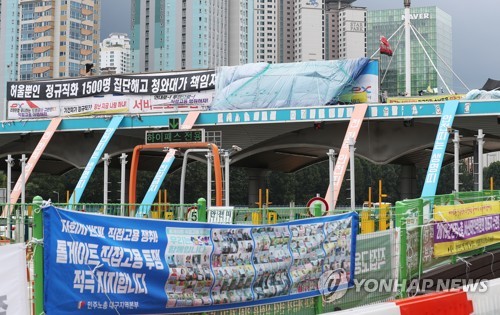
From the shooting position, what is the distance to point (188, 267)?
7.90 metres

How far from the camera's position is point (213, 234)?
823cm

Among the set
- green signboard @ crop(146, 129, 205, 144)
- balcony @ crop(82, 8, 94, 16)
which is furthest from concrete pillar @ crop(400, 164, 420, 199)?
balcony @ crop(82, 8, 94, 16)

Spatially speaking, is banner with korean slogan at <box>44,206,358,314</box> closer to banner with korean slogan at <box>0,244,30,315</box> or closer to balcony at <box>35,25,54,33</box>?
banner with korean slogan at <box>0,244,30,315</box>

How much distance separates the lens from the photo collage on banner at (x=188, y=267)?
7.68m

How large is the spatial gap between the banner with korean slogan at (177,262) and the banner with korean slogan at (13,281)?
218 millimetres

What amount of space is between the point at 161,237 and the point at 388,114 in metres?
29.7

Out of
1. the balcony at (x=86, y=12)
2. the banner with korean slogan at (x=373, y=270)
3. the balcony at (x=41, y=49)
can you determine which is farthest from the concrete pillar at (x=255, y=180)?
the balcony at (x=86, y=12)

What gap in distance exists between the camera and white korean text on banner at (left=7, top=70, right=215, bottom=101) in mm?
41250

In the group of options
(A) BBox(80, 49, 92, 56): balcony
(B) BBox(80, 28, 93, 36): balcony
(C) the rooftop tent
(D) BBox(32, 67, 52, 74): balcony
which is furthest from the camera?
(A) BBox(80, 49, 92, 56): balcony

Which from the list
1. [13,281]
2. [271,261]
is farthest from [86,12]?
[13,281]

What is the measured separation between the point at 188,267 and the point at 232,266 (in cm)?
79

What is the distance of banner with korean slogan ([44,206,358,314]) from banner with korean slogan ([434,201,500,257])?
4.65 meters

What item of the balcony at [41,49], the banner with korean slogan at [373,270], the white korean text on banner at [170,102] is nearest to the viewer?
the banner with korean slogan at [373,270]

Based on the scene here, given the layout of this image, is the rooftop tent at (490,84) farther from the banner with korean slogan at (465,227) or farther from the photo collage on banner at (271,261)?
the photo collage on banner at (271,261)
